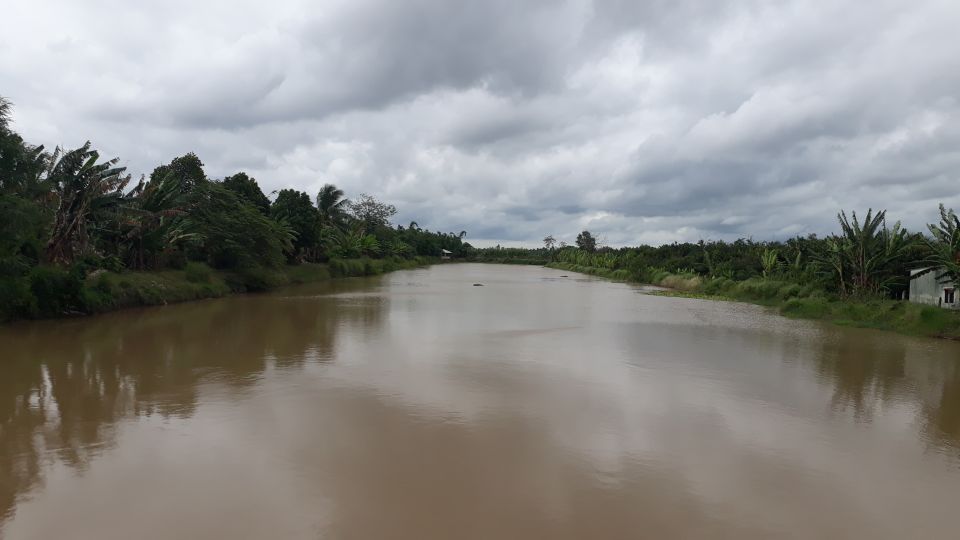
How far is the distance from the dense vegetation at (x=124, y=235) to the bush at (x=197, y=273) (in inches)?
2.0

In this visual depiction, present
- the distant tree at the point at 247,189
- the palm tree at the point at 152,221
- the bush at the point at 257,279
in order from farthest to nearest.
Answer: the distant tree at the point at 247,189
the bush at the point at 257,279
the palm tree at the point at 152,221

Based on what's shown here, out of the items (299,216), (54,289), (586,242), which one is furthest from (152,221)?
(586,242)

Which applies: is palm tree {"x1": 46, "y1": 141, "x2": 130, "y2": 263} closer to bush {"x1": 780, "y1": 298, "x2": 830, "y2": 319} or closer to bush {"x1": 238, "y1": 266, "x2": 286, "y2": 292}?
bush {"x1": 238, "y1": 266, "x2": 286, "y2": 292}

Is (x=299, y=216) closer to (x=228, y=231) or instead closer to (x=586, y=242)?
→ (x=228, y=231)

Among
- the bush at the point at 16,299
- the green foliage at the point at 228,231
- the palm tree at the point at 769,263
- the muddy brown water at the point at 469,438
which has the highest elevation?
the green foliage at the point at 228,231

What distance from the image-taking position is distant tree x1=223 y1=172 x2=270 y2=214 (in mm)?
30688

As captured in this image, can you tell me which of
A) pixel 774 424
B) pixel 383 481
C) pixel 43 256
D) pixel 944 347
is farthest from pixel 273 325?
pixel 944 347

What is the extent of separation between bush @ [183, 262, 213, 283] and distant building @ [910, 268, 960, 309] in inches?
995

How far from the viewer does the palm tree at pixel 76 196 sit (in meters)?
17.1

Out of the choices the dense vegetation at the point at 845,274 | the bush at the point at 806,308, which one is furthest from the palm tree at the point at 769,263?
the bush at the point at 806,308

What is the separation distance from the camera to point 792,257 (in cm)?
2642

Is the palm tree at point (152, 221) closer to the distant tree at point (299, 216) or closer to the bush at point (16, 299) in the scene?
the bush at point (16, 299)

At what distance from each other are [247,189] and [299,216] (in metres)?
3.71

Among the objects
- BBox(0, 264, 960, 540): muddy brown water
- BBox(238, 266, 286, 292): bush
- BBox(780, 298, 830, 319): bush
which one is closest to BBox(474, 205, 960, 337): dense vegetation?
BBox(780, 298, 830, 319): bush
